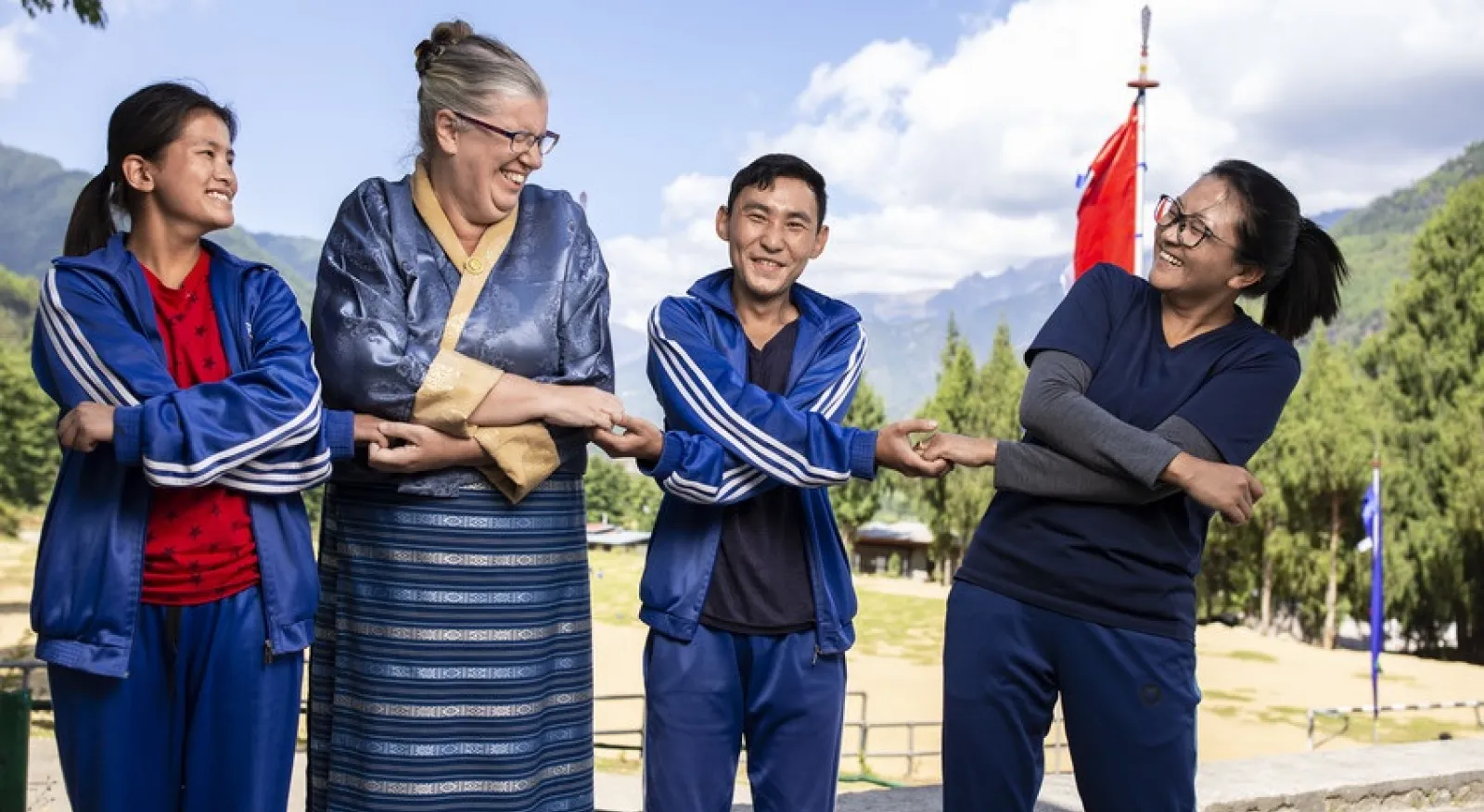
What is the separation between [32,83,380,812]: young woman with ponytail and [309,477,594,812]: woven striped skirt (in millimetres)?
144

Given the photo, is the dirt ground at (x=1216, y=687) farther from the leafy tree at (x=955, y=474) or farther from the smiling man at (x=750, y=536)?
the smiling man at (x=750, y=536)

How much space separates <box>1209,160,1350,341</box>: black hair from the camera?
2.58 metres

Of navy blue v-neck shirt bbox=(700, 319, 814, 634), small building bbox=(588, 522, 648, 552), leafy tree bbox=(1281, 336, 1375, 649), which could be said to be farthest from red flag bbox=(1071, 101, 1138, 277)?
small building bbox=(588, 522, 648, 552)

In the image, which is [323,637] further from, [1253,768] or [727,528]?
[1253,768]

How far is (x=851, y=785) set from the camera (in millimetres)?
16125

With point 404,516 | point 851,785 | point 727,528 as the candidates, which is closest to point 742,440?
point 727,528

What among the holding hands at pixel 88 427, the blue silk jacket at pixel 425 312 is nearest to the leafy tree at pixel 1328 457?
the blue silk jacket at pixel 425 312

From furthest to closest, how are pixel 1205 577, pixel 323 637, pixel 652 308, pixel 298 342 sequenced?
1. pixel 1205 577
2. pixel 652 308
3. pixel 323 637
4. pixel 298 342

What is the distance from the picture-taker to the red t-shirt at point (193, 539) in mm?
2275

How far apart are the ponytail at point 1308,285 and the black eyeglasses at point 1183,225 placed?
196 mm

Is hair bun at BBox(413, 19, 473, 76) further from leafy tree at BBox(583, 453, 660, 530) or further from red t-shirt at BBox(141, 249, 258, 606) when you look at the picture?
leafy tree at BBox(583, 453, 660, 530)

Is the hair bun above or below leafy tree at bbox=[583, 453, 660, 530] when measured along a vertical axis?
above

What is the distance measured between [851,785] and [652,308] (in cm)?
1424

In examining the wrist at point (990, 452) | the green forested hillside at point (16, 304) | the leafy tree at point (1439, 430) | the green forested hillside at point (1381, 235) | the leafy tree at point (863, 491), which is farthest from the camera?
the green forested hillside at point (1381, 235)
